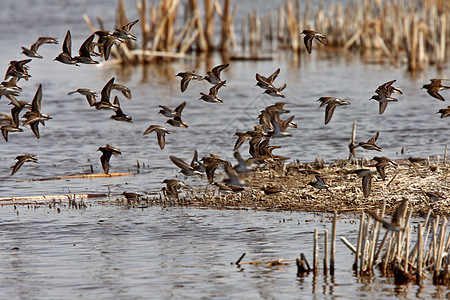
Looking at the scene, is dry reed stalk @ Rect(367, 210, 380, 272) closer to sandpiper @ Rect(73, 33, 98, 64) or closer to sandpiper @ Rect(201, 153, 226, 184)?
sandpiper @ Rect(201, 153, 226, 184)

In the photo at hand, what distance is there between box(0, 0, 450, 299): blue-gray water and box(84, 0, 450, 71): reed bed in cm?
89

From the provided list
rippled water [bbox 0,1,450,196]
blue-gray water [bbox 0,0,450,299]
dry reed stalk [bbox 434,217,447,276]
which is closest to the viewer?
dry reed stalk [bbox 434,217,447,276]

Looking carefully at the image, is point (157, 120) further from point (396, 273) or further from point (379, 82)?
point (396, 273)

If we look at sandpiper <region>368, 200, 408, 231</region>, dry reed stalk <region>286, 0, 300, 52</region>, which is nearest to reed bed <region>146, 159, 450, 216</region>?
sandpiper <region>368, 200, 408, 231</region>

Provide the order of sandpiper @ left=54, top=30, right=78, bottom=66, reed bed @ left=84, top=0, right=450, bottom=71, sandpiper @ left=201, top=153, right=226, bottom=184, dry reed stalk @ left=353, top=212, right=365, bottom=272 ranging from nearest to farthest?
dry reed stalk @ left=353, top=212, right=365, bottom=272 → sandpiper @ left=54, top=30, right=78, bottom=66 → sandpiper @ left=201, top=153, right=226, bottom=184 → reed bed @ left=84, top=0, right=450, bottom=71

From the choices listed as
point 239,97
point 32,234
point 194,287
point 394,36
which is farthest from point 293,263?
point 394,36

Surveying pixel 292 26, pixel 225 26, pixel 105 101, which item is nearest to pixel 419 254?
pixel 105 101

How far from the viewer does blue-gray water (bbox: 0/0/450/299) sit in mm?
8055

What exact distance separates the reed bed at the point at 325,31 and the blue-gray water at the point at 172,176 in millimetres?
889

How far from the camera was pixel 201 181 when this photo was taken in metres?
13.0

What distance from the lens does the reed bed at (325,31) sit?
25714 mm

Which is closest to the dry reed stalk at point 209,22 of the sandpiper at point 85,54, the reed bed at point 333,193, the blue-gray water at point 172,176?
the blue-gray water at point 172,176

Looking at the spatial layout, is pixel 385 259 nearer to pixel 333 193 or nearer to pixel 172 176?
pixel 333 193

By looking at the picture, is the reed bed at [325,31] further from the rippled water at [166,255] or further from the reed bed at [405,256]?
the reed bed at [405,256]
